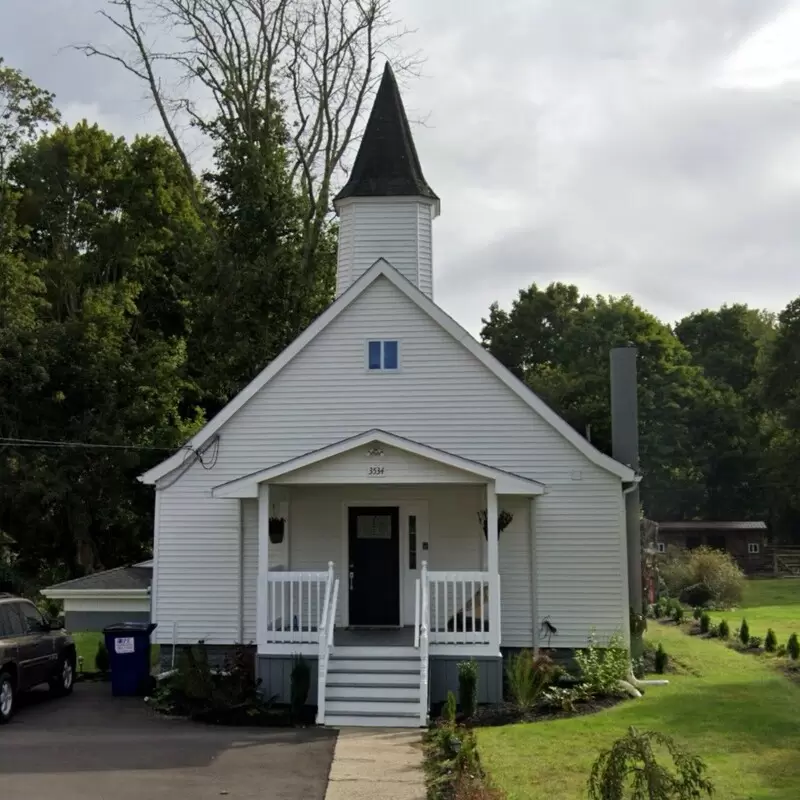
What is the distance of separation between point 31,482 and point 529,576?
63.5 feet

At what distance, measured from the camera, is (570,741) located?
11.4 meters

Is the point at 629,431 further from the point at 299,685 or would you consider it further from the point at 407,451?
the point at 299,685

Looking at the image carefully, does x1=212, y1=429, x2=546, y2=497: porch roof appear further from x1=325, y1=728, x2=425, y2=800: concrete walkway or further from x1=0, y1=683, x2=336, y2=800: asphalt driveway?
x1=325, y1=728, x2=425, y2=800: concrete walkway

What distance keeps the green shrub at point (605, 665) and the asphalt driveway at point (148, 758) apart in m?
4.24

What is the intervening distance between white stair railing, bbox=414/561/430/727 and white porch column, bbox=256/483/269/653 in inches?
88.9

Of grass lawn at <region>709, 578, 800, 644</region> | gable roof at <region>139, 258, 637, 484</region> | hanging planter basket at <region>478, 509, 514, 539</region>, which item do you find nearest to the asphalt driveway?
gable roof at <region>139, 258, 637, 484</region>

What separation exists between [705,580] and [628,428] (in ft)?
61.3

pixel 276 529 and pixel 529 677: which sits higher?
pixel 276 529

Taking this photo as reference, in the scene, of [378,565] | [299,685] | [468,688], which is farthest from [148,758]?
[378,565]

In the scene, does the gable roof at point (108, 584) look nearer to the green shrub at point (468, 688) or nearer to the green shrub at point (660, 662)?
the green shrub at point (468, 688)

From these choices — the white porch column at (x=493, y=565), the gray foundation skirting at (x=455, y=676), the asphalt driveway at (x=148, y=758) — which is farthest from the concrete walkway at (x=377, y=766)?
the white porch column at (x=493, y=565)

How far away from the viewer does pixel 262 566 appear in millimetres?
14898

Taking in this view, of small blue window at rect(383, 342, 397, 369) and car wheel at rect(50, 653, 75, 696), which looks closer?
car wheel at rect(50, 653, 75, 696)

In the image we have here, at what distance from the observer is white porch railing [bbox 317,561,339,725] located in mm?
13180
